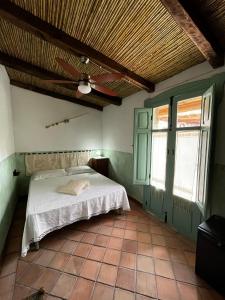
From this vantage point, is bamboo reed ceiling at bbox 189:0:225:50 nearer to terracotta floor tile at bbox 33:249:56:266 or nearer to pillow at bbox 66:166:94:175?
terracotta floor tile at bbox 33:249:56:266

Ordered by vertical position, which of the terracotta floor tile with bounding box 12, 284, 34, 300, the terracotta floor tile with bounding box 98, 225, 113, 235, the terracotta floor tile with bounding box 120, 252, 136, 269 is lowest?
the terracotta floor tile with bounding box 120, 252, 136, 269

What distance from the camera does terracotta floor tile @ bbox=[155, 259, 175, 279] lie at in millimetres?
1752

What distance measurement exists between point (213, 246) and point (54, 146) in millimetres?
4067

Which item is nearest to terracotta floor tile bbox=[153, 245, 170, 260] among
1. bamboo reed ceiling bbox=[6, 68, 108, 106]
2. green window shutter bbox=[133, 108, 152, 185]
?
green window shutter bbox=[133, 108, 152, 185]

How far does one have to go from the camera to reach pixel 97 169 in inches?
189

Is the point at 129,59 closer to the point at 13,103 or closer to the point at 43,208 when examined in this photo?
the point at 43,208

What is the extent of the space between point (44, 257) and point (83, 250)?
50 cm

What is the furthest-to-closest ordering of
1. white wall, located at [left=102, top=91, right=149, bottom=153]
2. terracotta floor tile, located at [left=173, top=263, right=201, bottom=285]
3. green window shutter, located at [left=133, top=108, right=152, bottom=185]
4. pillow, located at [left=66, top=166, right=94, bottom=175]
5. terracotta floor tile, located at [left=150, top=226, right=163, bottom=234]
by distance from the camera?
1. pillow, located at [left=66, top=166, right=94, bottom=175]
2. white wall, located at [left=102, top=91, right=149, bottom=153]
3. green window shutter, located at [left=133, top=108, right=152, bottom=185]
4. terracotta floor tile, located at [left=150, top=226, right=163, bottom=234]
5. terracotta floor tile, located at [left=173, top=263, right=201, bottom=285]

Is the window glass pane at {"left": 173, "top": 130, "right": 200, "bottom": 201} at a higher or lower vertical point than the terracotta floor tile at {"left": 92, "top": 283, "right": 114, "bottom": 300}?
higher

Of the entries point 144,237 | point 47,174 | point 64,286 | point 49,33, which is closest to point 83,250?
point 64,286

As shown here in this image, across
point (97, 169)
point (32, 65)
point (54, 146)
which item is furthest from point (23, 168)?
point (32, 65)

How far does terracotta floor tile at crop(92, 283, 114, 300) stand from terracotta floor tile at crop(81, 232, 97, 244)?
2.28ft

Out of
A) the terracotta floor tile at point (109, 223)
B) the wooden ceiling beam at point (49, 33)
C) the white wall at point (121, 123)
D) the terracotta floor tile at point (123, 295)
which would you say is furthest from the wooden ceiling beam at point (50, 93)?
the terracotta floor tile at point (123, 295)

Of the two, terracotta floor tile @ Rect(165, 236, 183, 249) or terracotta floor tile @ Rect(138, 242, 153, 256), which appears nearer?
terracotta floor tile @ Rect(138, 242, 153, 256)
